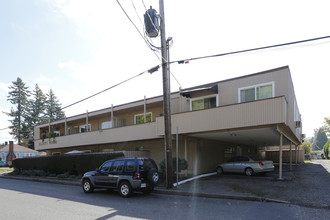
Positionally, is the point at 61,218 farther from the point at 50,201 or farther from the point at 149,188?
the point at 149,188

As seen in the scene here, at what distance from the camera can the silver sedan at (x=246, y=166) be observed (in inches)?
609

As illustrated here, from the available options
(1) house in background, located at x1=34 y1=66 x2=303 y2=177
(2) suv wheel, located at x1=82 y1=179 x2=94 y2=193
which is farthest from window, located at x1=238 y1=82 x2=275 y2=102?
(2) suv wheel, located at x1=82 y1=179 x2=94 y2=193

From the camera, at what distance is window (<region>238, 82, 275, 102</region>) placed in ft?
45.9

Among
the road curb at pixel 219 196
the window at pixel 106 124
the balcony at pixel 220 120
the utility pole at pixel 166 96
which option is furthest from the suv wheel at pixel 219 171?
the window at pixel 106 124

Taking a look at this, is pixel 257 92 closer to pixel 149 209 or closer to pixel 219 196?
pixel 219 196

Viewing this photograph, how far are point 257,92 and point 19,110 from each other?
6302 centimetres

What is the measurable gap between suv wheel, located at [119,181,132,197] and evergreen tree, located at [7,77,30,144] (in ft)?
192

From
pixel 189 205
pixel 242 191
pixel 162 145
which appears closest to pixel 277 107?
pixel 242 191

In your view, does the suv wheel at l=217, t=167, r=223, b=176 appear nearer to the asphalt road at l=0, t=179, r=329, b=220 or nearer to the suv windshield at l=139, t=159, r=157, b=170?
the suv windshield at l=139, t=159, r=157, b=170

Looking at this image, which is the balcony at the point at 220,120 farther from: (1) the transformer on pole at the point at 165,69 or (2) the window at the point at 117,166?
(2) the window at the point at 117,166

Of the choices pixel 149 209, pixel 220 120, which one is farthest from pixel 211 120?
pixel 149 209

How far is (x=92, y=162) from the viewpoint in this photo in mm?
17438

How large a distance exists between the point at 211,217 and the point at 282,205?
3.01m

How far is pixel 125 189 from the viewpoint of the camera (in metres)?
10.4
